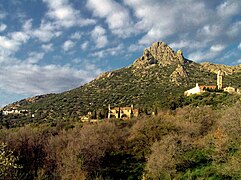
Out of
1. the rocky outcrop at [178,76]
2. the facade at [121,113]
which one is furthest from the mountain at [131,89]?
the facade at [121,113]

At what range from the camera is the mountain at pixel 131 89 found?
132m

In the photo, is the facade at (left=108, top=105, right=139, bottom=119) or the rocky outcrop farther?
the rocky outcrop

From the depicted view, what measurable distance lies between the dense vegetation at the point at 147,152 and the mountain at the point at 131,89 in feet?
236

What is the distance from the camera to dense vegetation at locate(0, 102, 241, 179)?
30.3 m

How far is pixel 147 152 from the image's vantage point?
44.7 meters

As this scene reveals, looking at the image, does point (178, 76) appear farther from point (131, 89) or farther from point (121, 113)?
point (121, 113)

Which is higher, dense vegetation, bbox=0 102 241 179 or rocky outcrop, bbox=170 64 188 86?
rocky outcrop, bbox=170 64 188 86

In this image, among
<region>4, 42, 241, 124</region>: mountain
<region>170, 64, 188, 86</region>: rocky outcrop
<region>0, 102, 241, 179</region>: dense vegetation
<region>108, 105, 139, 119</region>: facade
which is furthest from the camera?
<region>170, 64, 188, 86</region>: rocky outcrop

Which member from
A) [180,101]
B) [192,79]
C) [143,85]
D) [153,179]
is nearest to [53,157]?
[153,179]

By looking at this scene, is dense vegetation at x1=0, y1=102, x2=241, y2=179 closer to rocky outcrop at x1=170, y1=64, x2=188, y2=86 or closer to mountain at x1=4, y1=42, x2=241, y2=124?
mountain at x1=4, y1=42, x2=241, y2=124

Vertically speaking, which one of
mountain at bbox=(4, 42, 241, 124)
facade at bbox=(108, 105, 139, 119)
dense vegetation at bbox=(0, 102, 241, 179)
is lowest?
dense vegetation at bbox=(0, 102, 241, 179)

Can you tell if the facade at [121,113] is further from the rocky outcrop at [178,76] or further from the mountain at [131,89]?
the rocky outcrop at [178,76]

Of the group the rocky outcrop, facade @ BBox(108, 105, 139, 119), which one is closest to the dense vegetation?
facade @ BBox(108, 105, 139, 119)

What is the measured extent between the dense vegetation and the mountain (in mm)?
71877
